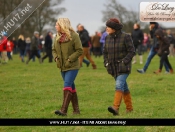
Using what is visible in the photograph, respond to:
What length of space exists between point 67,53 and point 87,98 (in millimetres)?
2663

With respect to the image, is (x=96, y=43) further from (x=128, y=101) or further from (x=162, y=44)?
(x=128, y=101)

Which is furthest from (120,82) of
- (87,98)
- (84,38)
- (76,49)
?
(84,38)

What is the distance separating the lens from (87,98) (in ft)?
38.1

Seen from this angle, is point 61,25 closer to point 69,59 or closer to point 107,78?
point 69,59

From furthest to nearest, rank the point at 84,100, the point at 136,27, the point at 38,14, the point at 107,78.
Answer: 1. the point at 38,14
2. the point at 136,27
3. the point at 107,78
4. the point at 84,100

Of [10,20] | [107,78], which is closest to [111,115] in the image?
[10,20]

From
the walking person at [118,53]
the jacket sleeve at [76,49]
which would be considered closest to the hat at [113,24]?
the walking person at [118,53]

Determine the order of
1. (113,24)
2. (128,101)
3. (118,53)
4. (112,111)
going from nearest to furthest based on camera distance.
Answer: (112,111), (113,24), (118,53), (128,101)

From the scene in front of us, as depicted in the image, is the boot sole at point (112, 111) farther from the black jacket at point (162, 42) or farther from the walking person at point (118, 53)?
the black jacket at point (162, 42)

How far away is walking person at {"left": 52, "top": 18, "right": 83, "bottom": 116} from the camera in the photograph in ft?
29.6

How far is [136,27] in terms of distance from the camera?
69.0ft

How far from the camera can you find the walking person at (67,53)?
Result: 9.02 m

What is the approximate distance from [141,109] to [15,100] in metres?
3.05

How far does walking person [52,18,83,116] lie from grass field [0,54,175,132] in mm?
411
